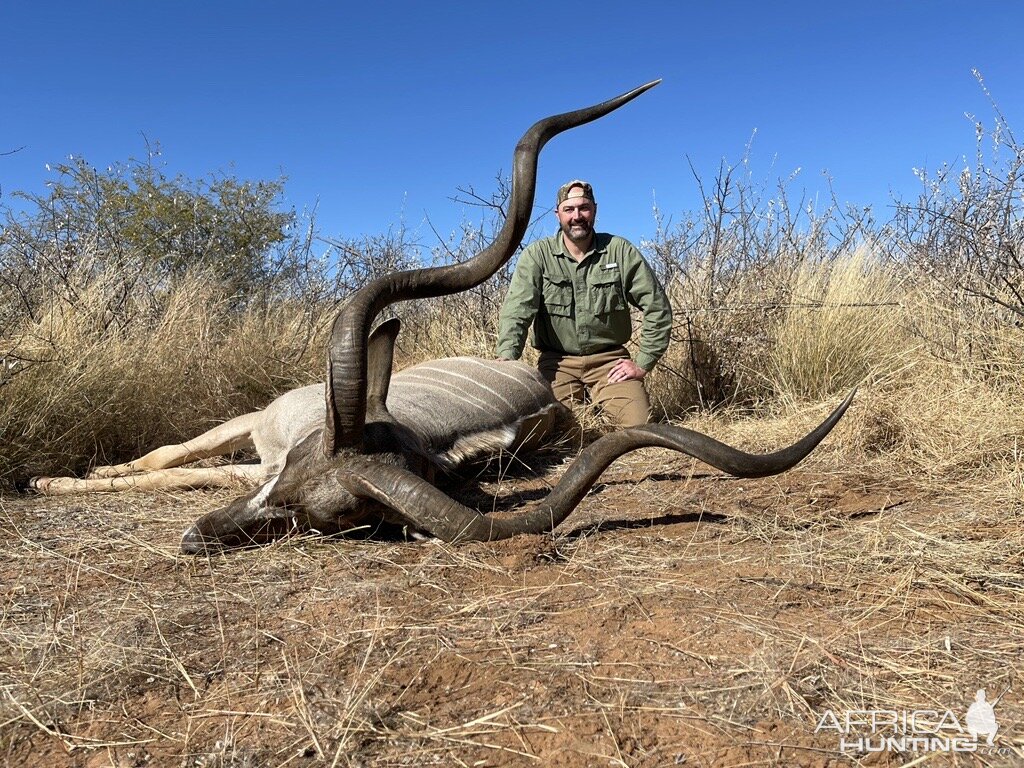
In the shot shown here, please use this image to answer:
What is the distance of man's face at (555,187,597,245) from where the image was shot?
18.5ft

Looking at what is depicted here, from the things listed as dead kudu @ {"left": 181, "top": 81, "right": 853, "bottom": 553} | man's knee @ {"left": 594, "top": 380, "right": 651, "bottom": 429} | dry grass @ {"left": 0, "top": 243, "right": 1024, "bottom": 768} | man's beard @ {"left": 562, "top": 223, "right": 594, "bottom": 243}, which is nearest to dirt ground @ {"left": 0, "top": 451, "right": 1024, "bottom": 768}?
dry grass @ {"left": 0, "top": 243, "right": 1024, "bottom": 768}

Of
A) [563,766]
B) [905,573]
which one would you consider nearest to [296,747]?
[563,766]

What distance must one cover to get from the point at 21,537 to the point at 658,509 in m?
2.98

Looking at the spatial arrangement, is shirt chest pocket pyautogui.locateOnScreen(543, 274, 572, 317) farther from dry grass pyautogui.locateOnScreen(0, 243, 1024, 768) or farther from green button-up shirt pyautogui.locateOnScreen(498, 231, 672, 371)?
dry grass pyautogui.locateOnScreen(0, 243, 1024, 768)

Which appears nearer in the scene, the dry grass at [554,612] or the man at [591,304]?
the dry grass at [554,612]

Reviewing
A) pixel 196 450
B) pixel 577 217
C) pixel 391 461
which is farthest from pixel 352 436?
pixel 577 217

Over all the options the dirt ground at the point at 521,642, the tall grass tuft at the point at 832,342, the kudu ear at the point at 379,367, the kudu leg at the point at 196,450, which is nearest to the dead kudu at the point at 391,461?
the dirt ground at the point at 521,642

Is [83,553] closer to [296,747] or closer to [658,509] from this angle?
[296,747]

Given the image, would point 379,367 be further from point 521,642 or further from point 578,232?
point 578,232

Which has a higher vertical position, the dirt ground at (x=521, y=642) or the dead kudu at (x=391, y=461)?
the dead kudu at (x=391, y=461)

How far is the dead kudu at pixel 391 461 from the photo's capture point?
3049 millimetres

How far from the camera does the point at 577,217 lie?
18.6 feet

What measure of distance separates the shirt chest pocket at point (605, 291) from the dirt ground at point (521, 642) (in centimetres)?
247

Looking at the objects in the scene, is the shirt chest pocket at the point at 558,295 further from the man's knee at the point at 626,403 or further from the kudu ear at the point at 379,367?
the kudu ear at the point at 379,367
